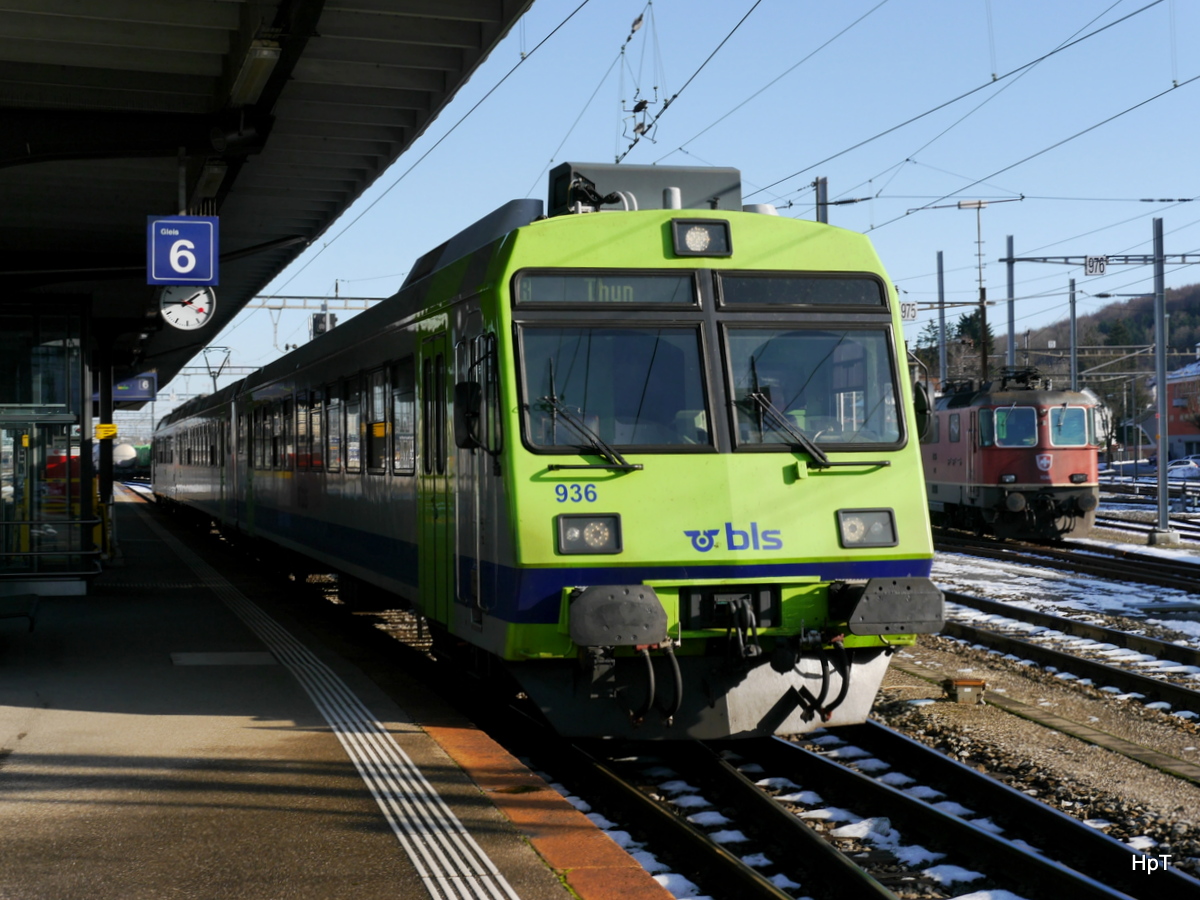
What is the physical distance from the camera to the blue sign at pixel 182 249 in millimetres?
12328

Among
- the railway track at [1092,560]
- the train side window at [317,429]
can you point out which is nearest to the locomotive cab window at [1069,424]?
the railway track at [1092,560]

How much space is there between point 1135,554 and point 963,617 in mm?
8864

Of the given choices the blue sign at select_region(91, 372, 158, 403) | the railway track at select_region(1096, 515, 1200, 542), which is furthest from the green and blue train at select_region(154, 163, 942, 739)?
the blue sign at select_region(91, 372, 158, 403)

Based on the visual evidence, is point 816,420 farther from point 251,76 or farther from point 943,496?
point 943,496

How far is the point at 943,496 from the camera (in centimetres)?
2805

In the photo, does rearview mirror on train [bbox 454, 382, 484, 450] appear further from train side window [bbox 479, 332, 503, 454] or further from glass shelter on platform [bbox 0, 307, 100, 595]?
glass shelter on platform [bbox 0, 307, 100, 595]

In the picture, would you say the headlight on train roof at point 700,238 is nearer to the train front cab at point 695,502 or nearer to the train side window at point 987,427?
the train front cab at point 695,502

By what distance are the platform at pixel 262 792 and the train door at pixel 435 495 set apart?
27.1 inches

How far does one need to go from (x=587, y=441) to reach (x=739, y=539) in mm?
968

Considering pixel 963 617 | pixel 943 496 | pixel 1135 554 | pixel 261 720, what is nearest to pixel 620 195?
pixel 261 720

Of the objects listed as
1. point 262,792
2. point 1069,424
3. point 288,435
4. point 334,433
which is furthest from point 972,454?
point 262,792

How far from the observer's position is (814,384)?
7480 mm

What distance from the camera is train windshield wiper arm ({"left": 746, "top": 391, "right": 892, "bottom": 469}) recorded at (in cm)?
730

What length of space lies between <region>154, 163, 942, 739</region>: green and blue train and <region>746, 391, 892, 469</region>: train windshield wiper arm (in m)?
0.01
